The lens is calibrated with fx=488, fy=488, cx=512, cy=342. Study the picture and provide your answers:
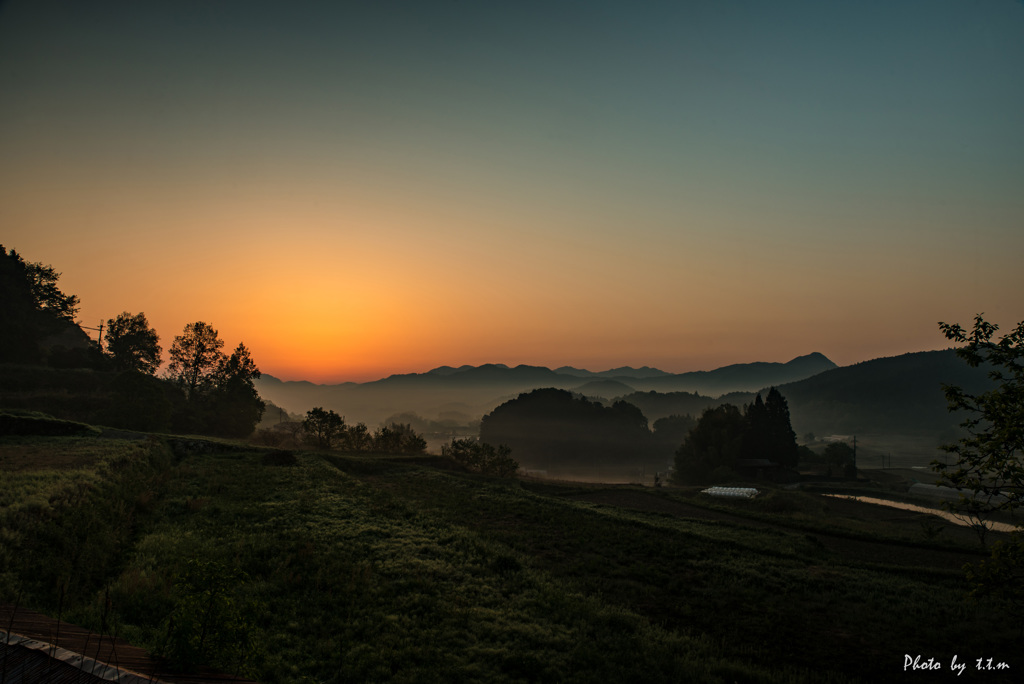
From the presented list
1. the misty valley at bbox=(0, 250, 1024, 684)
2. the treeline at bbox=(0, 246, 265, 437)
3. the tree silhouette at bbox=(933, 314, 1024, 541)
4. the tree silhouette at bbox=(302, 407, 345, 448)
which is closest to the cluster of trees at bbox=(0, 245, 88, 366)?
the treeline at bbox=(0, 246, 265, 437)

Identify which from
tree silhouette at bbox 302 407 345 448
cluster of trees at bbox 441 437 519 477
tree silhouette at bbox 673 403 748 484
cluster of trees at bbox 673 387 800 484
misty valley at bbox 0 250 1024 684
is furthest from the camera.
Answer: tree silhouette at bbox 673 403 748 484

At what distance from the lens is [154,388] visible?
63.2 m

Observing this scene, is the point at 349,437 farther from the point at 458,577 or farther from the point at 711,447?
the point at 711,447

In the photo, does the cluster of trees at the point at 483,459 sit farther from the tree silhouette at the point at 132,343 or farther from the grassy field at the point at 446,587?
the tree silhouette at the point at 132,343

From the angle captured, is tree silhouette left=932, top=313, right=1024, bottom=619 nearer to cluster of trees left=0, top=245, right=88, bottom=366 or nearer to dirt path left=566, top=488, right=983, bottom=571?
dirt path left=566, top=488, right=983, bottom=571

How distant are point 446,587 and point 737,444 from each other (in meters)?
86.2

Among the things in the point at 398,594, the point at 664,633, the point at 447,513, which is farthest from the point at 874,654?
the point at 447,513

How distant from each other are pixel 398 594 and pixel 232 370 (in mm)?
82490

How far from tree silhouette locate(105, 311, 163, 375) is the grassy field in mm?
61766

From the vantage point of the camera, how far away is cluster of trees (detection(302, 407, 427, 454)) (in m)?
74.0

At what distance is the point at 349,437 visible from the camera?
7838 cm

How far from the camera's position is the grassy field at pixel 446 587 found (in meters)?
11.6

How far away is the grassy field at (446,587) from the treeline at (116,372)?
3313cm

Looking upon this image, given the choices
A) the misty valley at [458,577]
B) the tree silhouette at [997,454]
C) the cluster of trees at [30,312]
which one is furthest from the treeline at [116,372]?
the tree silhouette at [997,454]
